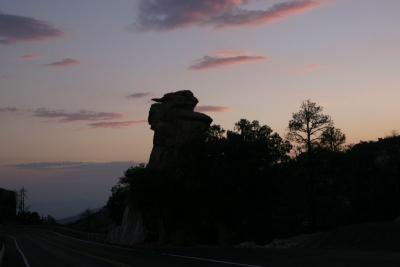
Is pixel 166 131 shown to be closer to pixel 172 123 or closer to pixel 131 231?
pixel 172 123

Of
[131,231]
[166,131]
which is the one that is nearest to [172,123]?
[166,131]

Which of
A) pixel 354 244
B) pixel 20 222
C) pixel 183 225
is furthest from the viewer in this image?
pixel 20 222

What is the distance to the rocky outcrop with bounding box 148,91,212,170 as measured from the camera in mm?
64312

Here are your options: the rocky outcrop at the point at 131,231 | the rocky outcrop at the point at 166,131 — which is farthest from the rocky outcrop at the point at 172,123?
the rocky outcrop at the point at 131,231

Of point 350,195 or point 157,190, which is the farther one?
point 350,195

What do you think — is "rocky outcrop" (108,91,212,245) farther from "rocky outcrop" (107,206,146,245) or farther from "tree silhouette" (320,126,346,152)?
"tree silhouette" (320,126,346,152)

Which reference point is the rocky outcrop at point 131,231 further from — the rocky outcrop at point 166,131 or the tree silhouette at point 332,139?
the tree silhouette at point 332,139

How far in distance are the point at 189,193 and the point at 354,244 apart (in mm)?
22907

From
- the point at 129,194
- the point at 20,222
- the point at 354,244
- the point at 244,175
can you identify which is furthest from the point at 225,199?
the point at 20,222

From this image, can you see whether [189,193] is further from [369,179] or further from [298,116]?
[369,179]

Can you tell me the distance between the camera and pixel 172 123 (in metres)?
66.7

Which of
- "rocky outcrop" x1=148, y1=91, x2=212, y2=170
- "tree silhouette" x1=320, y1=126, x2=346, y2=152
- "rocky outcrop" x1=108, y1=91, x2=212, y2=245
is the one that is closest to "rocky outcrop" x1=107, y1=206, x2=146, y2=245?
"rocky outcrop" x1=108, y1=91, x2=212, y2=245

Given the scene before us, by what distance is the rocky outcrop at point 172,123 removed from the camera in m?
64.3

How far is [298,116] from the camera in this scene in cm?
5506
